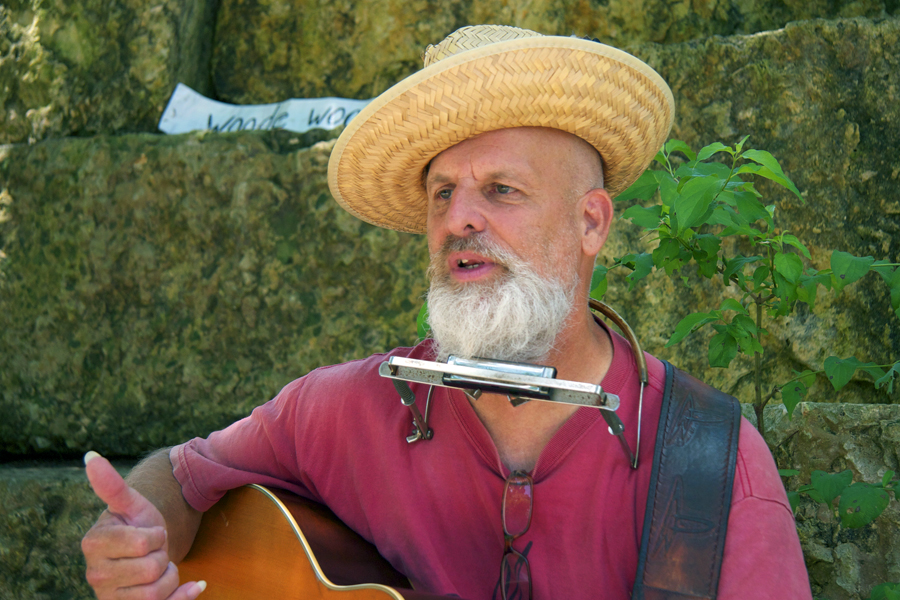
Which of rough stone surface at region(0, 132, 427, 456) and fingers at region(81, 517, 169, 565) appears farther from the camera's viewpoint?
rough stone surface at region(0, 132, 427, 456)

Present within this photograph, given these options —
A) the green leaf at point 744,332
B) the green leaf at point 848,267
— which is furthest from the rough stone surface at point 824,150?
the green leaf at point 848,267

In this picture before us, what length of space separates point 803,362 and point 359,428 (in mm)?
1671

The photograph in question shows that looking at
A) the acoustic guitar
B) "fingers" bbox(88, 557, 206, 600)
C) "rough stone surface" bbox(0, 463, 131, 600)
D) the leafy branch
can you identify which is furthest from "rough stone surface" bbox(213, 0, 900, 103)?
"fingers" bbox(88, 557, 206, 600)

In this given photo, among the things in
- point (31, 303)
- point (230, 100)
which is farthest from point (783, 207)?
point (31, 303)

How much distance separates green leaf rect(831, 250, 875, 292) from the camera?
1.71 m

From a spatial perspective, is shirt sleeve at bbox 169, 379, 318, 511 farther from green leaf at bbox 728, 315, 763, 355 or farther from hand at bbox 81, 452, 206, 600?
green leaf at bbox 728, 315, 763, 355

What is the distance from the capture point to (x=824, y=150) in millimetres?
2619

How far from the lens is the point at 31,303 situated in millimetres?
3070

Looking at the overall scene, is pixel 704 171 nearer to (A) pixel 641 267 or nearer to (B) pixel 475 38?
(A) pixel 641 267

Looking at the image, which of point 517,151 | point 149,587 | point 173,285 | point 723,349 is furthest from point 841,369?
point 173,285

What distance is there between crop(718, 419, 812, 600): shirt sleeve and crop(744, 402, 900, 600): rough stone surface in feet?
2.62

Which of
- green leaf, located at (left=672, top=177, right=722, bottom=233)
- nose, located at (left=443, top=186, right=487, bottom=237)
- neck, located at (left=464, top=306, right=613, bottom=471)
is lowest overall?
neck, located at (left=464, top=306, right=613, bottom=471)

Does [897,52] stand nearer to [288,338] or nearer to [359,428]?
[359,428]

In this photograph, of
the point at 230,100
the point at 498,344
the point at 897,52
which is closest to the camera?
the point at 498,344
